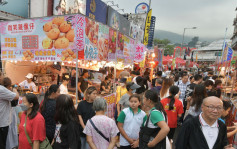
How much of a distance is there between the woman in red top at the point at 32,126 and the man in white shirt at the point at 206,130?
6.83ft

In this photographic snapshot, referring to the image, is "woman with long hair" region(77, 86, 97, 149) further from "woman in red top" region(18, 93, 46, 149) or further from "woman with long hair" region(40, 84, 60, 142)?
"woman in red top" region(18, 93, 46, 149)

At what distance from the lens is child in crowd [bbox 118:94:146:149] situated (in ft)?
9.25

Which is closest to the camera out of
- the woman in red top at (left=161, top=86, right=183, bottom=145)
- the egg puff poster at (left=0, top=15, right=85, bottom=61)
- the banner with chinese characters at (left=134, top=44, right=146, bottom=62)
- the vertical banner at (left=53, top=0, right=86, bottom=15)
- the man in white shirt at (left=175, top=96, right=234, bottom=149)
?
the man in white shirt at (left=175, top=96, right=234, bottom=149)

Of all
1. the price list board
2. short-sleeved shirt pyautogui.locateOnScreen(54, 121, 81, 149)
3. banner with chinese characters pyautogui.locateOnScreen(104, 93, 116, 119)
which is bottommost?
banner with chinese characters pyautogui.locateOnScreen(104, 93, 116, 119)

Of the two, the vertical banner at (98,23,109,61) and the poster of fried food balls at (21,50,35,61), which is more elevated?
the vertical banner at (98,23,109,61)

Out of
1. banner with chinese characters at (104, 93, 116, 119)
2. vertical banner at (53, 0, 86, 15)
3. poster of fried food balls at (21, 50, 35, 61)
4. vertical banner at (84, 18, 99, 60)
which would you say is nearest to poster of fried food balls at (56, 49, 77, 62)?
vertical banner at (84, 18, 99, 60)

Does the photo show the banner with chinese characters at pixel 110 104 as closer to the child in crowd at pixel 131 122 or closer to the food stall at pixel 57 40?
the food stall at pixel 57 40

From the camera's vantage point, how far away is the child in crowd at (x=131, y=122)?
111 inches

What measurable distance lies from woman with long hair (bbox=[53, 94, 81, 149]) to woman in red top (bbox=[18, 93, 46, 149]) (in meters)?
0.27

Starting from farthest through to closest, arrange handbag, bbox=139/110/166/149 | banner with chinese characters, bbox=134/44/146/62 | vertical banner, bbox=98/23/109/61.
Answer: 1. banner with chinese characters, bbox=134/44/146/62
2. vertical banner, bbox=98/23/109/61
3. handbag, bbox=139/110/166/149

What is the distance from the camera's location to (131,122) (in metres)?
2.83

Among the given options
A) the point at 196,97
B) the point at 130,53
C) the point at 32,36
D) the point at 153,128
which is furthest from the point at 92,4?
the point at 153,128

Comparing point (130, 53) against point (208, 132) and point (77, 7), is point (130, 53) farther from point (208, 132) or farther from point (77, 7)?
point (208, 132)

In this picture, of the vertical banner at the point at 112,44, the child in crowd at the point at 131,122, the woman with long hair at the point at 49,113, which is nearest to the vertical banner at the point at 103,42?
the vertical banner at the point at 112,44
